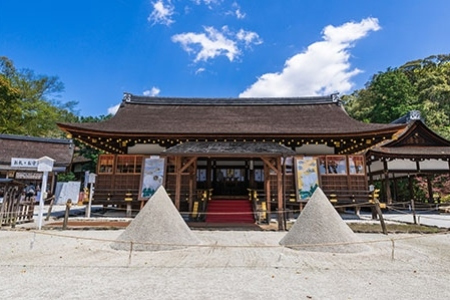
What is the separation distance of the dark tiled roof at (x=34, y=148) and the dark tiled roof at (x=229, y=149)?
17.3 meters

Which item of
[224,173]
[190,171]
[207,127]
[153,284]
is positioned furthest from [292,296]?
[224,173]

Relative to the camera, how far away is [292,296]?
328 centimetres

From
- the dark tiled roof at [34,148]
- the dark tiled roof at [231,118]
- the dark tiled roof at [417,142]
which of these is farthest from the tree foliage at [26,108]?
the dark tiled roof at [417,142]

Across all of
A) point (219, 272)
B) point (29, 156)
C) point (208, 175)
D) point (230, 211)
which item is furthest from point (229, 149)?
point (29, 156)

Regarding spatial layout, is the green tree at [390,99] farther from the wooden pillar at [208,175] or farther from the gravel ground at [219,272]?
the gravel ground at [219,272]

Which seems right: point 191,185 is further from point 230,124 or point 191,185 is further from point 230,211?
point 230,124

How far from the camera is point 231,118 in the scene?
1427cm

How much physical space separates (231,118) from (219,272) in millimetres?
10647

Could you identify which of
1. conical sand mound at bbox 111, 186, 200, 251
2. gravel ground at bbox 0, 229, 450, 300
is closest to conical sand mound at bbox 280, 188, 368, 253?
gravel ground at bbox 0, 229, 450, 300

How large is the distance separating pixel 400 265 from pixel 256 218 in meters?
6.15

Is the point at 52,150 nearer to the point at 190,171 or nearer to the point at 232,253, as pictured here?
the point at 190,171

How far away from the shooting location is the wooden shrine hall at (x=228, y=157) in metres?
11.2

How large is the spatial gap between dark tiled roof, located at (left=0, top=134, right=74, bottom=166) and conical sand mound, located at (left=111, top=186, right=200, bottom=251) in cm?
2032

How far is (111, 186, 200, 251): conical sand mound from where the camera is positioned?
5.95m
